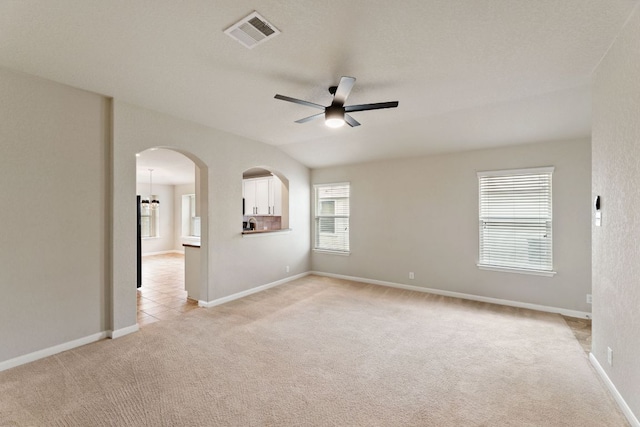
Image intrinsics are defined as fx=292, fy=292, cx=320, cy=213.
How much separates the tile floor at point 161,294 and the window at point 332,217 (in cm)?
297

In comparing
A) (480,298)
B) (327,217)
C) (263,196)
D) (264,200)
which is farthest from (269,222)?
(480,298)

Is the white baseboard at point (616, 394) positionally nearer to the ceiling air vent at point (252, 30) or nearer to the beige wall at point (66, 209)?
the ceiling air vent at point (252, 30)

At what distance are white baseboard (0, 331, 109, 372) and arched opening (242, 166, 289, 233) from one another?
350cm

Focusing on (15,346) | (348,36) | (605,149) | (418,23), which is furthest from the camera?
(15,346)

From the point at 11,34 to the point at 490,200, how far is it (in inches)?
225

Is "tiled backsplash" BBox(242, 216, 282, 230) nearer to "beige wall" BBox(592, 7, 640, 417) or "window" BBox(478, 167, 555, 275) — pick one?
"window" BBox(478, 167, 555, 275)

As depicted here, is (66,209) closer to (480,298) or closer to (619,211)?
(619,211)

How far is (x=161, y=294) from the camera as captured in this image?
202 inches

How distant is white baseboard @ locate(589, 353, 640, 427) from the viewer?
1.93 metres

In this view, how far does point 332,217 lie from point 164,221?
6.79 m

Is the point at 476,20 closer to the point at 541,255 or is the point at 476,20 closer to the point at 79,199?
the point at 541,255

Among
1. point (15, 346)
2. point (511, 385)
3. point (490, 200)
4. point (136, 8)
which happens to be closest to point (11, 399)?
point (15, 346)

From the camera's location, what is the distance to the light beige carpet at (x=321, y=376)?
206cm

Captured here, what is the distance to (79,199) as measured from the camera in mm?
3117
